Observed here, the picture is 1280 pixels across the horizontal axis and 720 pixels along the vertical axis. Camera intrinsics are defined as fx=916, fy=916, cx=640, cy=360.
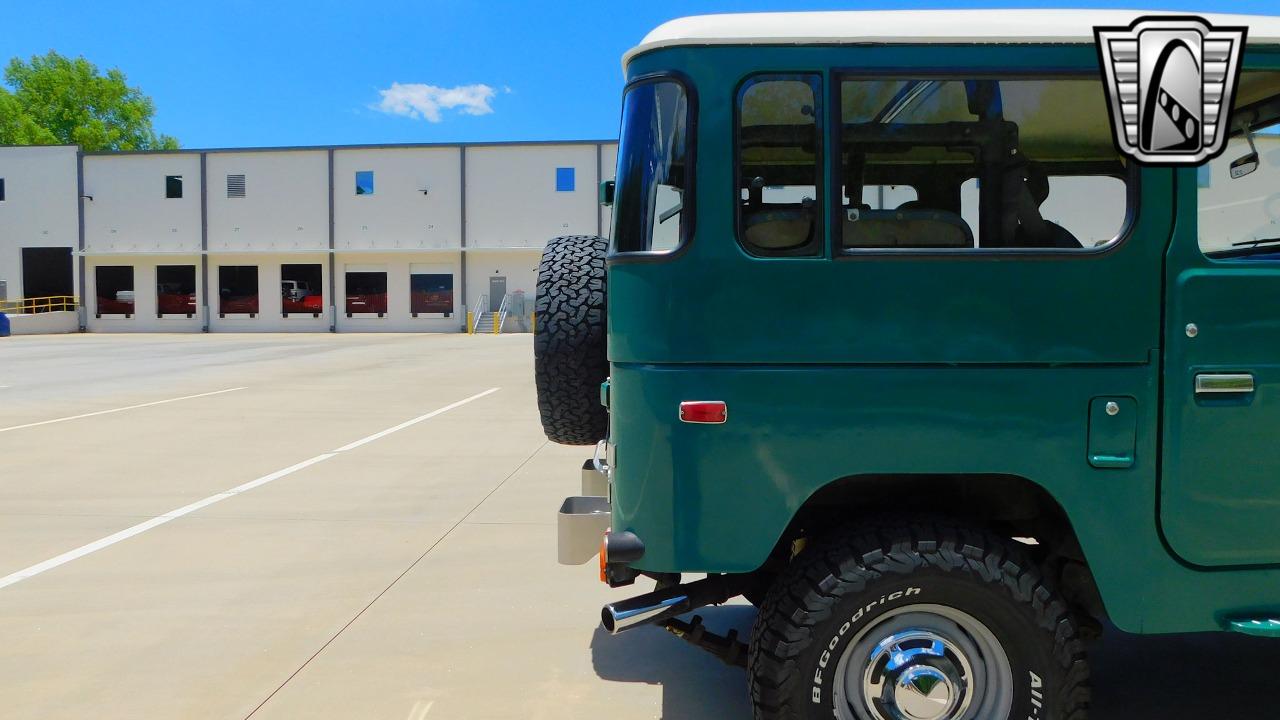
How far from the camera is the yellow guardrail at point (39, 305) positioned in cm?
4662

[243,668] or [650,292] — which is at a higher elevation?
[650,292]

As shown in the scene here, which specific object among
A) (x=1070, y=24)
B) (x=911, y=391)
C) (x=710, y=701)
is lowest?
(x=710, y=701)

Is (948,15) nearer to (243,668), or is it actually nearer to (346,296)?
(243,668)

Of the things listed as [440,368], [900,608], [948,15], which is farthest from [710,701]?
[440,368]

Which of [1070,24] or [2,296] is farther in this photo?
[2,296]

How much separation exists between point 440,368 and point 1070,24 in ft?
62.8

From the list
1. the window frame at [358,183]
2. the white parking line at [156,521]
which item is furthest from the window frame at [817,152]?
the window frame at [358,183]

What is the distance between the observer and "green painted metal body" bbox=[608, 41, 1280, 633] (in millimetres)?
2805

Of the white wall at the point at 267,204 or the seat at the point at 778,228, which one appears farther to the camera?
the white wall at the point at 267,204

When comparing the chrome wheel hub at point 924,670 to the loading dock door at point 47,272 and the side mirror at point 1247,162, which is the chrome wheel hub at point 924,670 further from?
the loading dock door at point 47,272

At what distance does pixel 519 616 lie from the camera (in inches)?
187

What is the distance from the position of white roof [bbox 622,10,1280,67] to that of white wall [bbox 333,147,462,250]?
1711 inches

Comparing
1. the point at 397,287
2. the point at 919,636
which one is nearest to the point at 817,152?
the point at 919,636

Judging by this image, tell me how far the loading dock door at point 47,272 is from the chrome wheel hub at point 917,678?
177 ft
